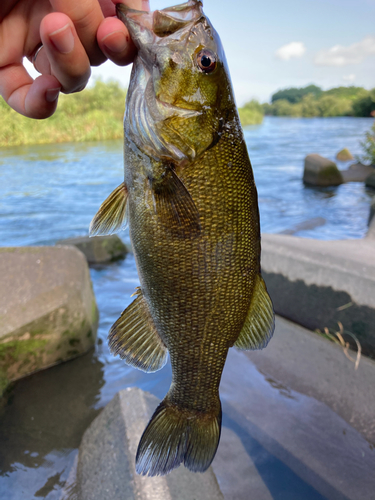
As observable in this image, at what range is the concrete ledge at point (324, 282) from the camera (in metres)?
4.16

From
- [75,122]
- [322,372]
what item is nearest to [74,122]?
[75,122]

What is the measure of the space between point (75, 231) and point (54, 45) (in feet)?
31.5

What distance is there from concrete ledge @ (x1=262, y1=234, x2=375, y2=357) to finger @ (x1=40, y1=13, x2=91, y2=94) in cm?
366

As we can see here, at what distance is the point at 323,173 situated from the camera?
605 inches

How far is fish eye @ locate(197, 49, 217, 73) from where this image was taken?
1.45 m

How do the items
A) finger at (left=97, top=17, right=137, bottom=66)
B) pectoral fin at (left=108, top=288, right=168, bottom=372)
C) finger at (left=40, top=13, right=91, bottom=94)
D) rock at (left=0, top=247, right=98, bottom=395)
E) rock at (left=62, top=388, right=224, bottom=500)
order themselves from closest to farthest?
finger at (left=40, top=13, right=91, bottom=94) < finger at (left=97, top=17, right=137, bottom=66) < pectoral fin at (left=108, top=288, right=168, bottom=372) < rock at (left=62, top=388, right=224, bottom=500) < rock at (left=0, top=247, right=98, bottom=395)

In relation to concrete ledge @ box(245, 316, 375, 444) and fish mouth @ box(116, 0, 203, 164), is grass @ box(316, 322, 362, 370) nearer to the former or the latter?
concrete ledge @ box(245, 316, 375, 444)

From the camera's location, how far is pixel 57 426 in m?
3.59

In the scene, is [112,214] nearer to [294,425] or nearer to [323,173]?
[294,425]

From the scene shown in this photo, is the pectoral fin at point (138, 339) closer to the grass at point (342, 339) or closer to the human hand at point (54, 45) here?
the human hand at point (54, 45)

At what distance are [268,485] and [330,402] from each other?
115cm

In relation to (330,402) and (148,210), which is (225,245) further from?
(330,402)

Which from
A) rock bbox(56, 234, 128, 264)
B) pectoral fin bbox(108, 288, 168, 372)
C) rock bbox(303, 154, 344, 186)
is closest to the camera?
pectoral fin bbox(108, 288, 168, 372)

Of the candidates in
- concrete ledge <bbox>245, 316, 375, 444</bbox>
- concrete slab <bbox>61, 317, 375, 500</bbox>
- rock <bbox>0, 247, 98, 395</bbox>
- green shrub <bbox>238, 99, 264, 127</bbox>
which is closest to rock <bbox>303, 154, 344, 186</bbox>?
concrete ledge <bbox>245, 316, 375, 444</bbox>
